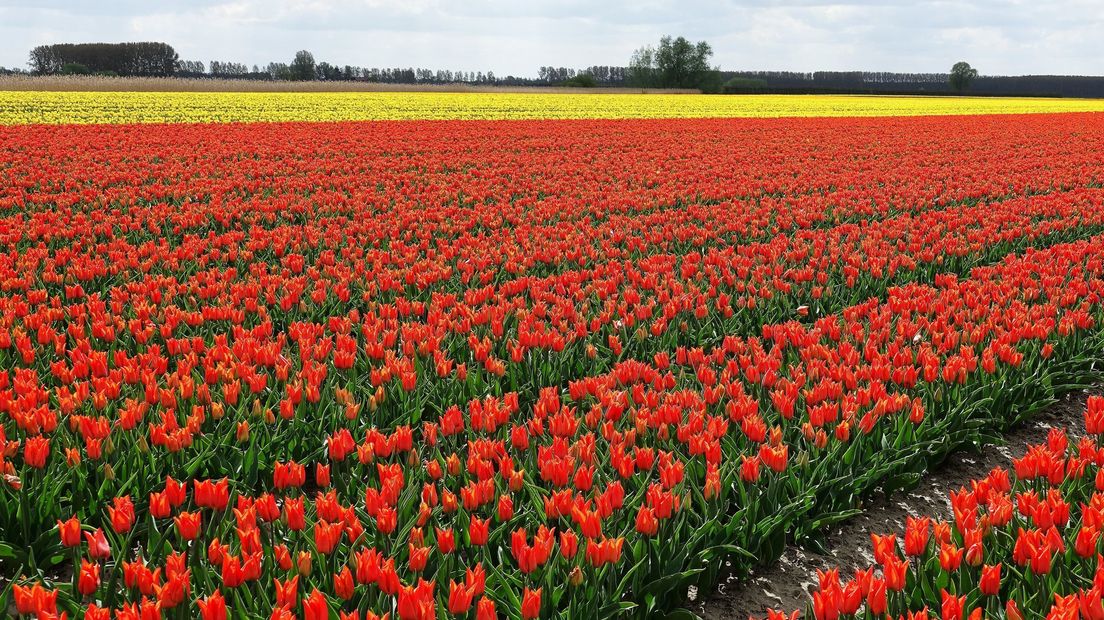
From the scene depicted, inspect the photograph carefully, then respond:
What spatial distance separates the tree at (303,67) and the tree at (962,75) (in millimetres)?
77420

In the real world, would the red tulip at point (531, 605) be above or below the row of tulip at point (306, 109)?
below

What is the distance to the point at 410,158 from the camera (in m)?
17.7

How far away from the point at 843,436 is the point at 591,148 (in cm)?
1730

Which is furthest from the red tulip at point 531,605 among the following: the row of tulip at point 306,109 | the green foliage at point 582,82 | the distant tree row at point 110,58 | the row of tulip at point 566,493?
the distant tree row at point 110,58

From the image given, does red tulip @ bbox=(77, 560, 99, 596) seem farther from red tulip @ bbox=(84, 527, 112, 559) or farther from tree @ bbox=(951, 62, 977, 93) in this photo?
tree @ bbox=(951, 62, 977, 93)

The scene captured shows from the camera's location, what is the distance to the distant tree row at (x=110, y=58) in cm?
9494

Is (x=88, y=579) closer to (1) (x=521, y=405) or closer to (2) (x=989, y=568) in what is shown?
(1) (x=521, y=405)

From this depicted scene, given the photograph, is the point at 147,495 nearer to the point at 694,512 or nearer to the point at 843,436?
the point at 694,512

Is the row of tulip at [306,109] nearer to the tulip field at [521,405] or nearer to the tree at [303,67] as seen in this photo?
the tulip field at [521,405]

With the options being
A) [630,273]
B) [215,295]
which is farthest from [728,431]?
[215,295]

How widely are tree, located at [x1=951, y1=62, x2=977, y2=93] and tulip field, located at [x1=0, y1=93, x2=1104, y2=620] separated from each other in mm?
109897

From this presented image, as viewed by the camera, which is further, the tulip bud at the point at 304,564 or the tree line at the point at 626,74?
the tree line at the point at 626,74

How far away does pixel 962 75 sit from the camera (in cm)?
10781

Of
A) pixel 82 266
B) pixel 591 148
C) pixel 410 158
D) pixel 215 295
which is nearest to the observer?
pixel 215 295
